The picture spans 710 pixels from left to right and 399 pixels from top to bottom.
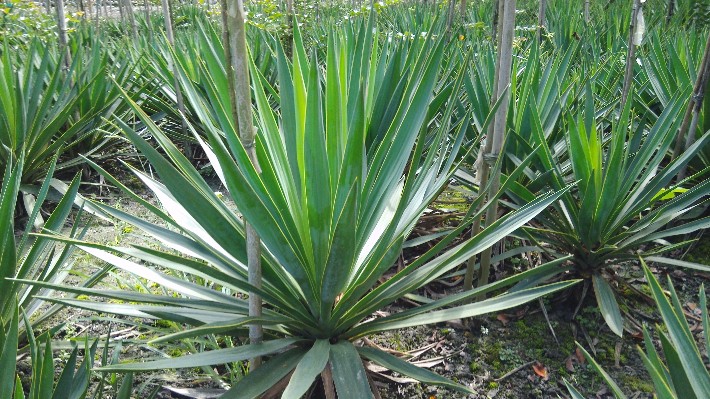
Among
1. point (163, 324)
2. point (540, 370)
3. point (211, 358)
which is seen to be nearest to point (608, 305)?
point (540, 370)

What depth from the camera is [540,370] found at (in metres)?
1.73

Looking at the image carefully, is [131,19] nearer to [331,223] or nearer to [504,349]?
[331,223]

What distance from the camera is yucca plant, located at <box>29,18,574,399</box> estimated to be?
4.01ft

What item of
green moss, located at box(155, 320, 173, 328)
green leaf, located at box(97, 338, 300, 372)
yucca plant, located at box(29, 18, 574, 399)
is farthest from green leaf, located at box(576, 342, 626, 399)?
green moss, located at box(155, 320, 173, 328)

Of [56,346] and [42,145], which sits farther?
[42,145]

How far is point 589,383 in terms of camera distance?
1679mm

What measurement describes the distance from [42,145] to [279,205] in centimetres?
189

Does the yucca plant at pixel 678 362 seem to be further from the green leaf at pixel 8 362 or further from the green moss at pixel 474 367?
the green leaf at pixel 8 362

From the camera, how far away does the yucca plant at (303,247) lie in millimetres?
1222

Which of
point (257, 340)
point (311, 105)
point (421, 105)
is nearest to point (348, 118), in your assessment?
point (421, 105)

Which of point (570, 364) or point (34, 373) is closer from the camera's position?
point (34, 373)

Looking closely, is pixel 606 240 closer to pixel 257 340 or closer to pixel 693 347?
pixel 693 347

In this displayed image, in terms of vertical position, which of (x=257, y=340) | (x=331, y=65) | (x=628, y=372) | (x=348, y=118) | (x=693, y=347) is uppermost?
(x=331, y=65)

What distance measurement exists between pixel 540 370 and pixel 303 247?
875mm
